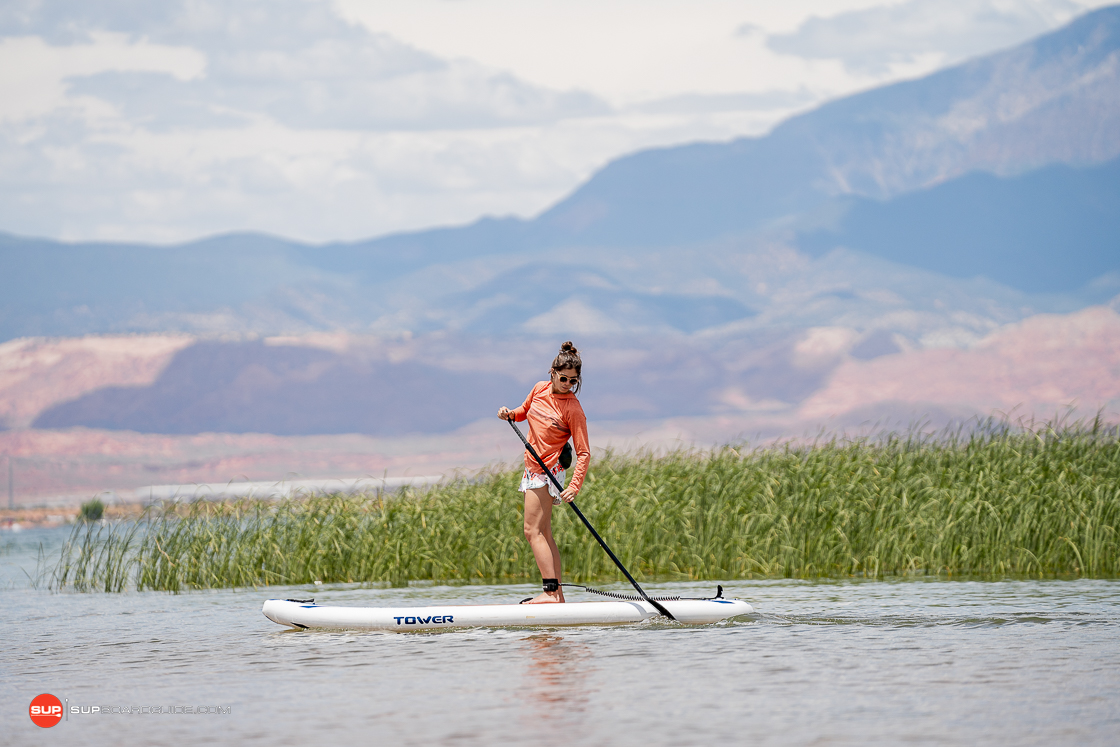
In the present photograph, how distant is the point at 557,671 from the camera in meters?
9.72

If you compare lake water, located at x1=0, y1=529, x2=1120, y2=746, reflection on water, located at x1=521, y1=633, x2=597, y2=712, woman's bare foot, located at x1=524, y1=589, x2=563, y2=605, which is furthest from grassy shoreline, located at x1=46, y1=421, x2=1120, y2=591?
reflection on water, located at x1=521, y1=633, x2=597, y2=712

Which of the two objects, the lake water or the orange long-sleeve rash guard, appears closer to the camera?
the lake water

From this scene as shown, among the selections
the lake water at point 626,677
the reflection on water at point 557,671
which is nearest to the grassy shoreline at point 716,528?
the lake water at point 626,677

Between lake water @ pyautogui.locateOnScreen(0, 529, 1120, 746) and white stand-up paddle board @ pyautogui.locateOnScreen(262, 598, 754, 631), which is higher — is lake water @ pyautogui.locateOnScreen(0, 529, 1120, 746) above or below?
below

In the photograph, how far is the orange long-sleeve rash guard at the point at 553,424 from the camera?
1205 centimetres

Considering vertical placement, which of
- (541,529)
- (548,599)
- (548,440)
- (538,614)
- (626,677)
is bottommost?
(626,677)

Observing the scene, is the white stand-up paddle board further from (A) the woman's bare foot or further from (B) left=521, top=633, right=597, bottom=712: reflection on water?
(B) left=521, top=633, right=597, bottom=712: reflection on water

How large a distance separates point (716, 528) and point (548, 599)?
567 cm

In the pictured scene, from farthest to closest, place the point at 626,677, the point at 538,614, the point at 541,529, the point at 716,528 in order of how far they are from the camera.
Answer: the point at 716,528 < the point at 541,529 < the point at 538,614 < the point at 626,677

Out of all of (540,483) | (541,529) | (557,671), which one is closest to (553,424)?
(540,483)

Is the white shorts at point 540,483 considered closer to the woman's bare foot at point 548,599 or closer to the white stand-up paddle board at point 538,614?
the woman's bare foot at point 548,599

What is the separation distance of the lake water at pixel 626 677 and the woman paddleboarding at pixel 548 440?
30.1 inches

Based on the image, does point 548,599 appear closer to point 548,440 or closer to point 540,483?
point 540,483

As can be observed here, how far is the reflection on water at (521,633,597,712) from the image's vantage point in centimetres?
864
